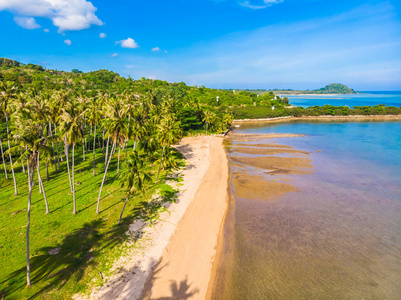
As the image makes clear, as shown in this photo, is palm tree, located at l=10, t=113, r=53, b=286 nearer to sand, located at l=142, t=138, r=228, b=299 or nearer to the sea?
sand, located at l=142, t=138, r=228, b=299

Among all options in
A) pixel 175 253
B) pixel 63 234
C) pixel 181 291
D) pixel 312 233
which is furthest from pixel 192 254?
pixel 312 233

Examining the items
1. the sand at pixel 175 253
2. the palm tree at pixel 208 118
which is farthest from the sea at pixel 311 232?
the palm tree at pixel 208 118

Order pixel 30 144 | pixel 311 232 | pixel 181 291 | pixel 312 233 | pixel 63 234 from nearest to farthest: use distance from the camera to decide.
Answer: pixel 30 144 < pixel 181 291 < pixel 63 234 < pixel 312 233 < pixel 311 232

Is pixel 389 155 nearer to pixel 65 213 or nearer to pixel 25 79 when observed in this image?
pixel 65 213

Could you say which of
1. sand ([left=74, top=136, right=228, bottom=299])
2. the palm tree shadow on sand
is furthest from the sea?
the palm tree shadow on sand

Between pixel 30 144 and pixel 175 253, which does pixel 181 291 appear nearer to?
pixel 175 253

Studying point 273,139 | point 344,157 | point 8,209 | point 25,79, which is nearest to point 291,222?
point 8,209

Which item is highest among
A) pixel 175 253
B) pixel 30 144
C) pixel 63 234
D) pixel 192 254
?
pixel 30 144
